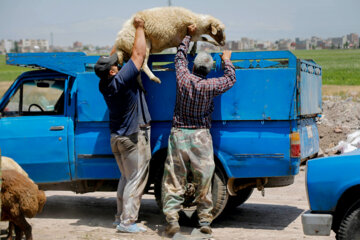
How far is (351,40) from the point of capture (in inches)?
1750

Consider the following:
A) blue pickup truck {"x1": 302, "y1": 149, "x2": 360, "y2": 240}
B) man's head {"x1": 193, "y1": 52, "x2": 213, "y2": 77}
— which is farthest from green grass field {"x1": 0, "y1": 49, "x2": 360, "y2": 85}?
blue pickup truck {"x1": 302, "y1": 149, "x2": 360, "y2": 240}

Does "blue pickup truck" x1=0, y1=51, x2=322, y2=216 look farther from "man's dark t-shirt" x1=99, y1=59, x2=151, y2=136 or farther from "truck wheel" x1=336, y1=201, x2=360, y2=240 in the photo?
"truck wheel" x1=336, y1=201, x2=360, y2=240

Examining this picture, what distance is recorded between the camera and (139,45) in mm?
5848

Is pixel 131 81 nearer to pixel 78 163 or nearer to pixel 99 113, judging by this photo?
pixel 99 113

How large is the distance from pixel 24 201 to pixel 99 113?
66.9 inches

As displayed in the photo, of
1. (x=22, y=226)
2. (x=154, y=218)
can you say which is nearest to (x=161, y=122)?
(x=154, y=218)

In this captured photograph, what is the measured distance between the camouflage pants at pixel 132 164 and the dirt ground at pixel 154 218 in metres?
0.33

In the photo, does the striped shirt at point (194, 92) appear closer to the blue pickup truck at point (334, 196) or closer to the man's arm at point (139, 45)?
the man's arm at point (139, 45)

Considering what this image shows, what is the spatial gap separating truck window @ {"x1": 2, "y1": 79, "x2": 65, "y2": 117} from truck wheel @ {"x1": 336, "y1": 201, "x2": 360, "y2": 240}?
3.90 metres

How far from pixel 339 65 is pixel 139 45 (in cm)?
4019

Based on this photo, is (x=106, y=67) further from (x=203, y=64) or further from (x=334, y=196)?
(x=334, y=196)

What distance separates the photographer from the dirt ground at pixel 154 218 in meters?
5.91

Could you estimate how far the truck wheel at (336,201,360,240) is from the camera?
4.30 m

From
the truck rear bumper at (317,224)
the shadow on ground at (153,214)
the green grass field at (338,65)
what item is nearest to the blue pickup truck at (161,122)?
the shadow on ground at (153,214)
